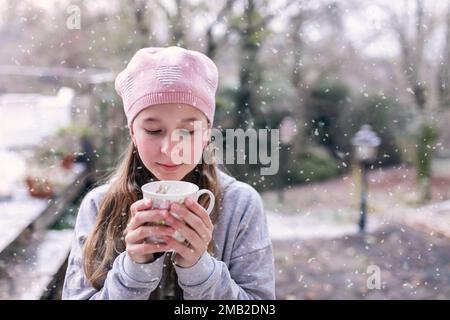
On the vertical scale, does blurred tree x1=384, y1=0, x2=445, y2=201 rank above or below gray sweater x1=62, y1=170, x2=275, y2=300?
above

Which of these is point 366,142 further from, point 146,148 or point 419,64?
point 146,148

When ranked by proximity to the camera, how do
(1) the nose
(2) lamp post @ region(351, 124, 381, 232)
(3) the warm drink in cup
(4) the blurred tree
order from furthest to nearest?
1. (2) lamp post @ region(351, 124, 381, 232)
2. (4) the blurred tree
3. (1) the nose
4. (3) the warm drink in cup

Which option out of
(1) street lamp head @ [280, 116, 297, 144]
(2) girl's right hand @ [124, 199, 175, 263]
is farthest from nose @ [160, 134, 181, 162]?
(1) street lamp head @ [280, 116, 297, 144]

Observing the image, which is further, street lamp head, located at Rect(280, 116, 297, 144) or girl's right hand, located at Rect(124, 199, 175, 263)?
street lamp head, located at Rect(280, 116, 297, 144)

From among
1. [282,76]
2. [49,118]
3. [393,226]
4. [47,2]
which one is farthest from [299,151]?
Answer: [47,2]

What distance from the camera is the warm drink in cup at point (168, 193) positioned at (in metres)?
0.65

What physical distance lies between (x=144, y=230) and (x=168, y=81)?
216mm

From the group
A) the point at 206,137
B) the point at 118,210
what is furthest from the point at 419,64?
the point at 118,210

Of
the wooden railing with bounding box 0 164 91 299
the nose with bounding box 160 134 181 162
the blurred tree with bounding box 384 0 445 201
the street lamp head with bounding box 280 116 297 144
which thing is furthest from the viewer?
the blurred tree with bounding box 384 0 445 201

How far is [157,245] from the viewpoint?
68 cm

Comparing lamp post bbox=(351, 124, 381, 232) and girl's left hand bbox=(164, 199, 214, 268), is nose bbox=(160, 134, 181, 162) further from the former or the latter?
lamp post bbox=(351, 124, 381, 232)

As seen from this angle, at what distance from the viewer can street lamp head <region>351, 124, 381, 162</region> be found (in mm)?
2209

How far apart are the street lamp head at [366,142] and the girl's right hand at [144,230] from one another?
1674 millimetres

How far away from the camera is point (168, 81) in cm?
72
